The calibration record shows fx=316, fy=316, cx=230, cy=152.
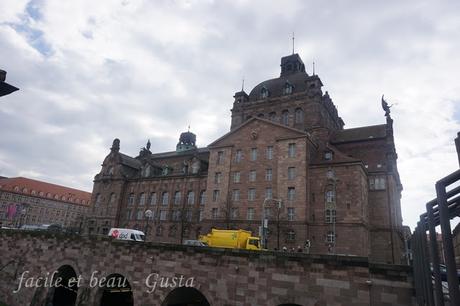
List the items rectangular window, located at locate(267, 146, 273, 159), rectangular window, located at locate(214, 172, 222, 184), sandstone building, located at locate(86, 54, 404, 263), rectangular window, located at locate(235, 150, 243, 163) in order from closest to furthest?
sandstone building, located at locate(86, 54, 404, 263)
rectangular window, located at locate(267, 146, 273, 159)
rectangular window, located at locate(235, 150, 243, 163)
rectangular window, located at locate(214, 172, 222, 184)

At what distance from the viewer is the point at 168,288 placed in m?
20.2

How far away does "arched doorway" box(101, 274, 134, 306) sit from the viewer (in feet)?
78.3

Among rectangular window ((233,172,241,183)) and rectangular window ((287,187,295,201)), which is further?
rectangular window ((233,172,241,183))

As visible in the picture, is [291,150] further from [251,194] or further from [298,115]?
[298,115]

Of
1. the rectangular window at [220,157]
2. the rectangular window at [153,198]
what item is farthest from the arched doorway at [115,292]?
the rectangular window at [153,198]

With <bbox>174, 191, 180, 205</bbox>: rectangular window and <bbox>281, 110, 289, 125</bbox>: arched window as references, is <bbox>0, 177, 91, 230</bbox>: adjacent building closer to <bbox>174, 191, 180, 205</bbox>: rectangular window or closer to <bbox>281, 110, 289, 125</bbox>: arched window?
<bbox>174, 191, 180, 205</bbox>: rectangular window

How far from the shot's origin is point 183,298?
21.7 meters

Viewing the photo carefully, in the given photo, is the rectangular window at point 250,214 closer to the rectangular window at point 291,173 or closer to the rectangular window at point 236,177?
the rectangular window at point 236,177

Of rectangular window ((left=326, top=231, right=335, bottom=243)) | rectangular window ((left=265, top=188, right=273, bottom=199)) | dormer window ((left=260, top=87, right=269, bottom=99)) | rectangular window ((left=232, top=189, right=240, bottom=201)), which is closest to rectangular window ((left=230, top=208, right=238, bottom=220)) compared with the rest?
rectangular window ((left=232, top=189, right=240, bottom=201))

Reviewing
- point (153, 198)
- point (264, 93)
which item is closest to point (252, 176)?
point (264, 93)

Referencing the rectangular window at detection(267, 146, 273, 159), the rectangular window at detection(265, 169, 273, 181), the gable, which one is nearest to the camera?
the rectangular window at detection(265, 169, 273, 181)

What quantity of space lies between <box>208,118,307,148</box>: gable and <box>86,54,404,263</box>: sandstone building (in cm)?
15

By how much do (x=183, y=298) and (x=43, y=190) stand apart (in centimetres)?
9643

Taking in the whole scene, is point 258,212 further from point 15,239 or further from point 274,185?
point 15,239
